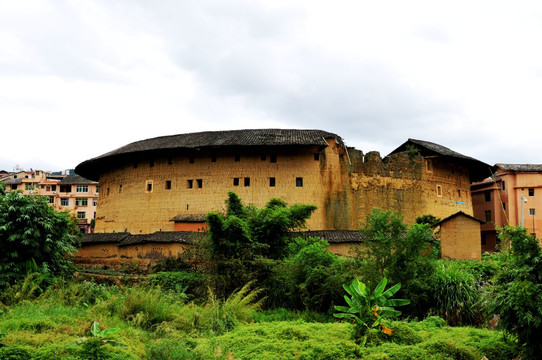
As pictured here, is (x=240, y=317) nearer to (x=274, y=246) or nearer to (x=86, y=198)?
(x=274, y=246)

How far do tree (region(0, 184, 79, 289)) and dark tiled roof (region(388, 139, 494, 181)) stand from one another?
75.6 feet

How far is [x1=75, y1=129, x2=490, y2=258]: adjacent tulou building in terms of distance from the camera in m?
28.8

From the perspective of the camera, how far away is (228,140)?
1150 inches

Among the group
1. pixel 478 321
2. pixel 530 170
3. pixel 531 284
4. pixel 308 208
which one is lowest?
pixel 478 321

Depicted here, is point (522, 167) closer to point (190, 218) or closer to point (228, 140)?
point (228, 140)

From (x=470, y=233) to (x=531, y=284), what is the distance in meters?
15.5

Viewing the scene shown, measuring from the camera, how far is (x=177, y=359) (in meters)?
8.46

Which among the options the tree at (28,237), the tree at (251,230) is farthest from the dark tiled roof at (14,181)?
the tree at (251,230)

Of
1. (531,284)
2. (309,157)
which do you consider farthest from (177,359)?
(309,157)

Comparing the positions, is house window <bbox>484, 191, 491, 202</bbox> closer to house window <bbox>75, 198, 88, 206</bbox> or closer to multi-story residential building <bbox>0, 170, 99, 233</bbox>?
multi-story residential building <bbox>0, 170, 99, 233</bbox>

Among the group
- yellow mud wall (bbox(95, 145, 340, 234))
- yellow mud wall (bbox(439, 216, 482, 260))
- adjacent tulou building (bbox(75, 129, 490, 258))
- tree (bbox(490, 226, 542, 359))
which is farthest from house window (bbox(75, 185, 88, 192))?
tree (bbox(490, 226, 542, 359))

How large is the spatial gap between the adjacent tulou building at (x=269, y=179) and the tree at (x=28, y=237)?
11157 mm

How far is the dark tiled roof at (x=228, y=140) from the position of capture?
28.2 m

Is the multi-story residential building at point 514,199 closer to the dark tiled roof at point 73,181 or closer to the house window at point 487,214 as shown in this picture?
the house window at point 487,214
